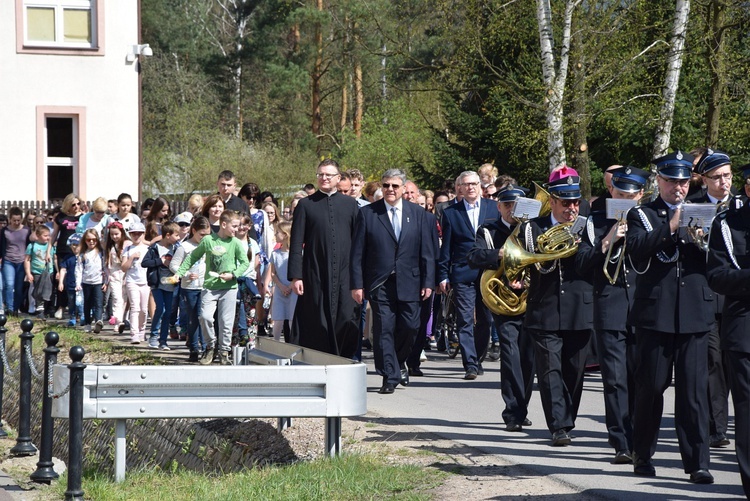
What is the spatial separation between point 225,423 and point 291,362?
1.19 meters

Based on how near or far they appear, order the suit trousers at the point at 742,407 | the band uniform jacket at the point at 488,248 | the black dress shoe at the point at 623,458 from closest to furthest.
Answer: the suit trousers at the point at 742,407 < the black dress shoe at the point at 623,458 < the band uniform jacket at the point at 488,248

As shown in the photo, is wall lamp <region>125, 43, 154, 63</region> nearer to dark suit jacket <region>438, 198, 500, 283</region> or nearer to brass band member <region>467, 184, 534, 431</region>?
dark suit jacket <region>438, 198, 500, 283</region>

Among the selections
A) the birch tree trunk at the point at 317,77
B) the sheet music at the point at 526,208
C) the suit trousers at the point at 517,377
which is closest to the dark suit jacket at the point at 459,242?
the suit trousers at the point at 517,377

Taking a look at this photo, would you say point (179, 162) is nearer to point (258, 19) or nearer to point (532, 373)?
point (258, 19)

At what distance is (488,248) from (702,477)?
3290mm

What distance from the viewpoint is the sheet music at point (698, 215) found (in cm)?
710

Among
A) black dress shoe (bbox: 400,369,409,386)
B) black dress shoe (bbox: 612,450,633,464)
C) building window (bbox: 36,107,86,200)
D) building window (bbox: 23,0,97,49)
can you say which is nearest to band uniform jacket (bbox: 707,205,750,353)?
black dress shoe (bbox: 612,450,633,464)

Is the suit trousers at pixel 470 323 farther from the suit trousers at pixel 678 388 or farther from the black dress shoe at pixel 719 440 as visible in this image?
the suit trousers at pixel 678 388

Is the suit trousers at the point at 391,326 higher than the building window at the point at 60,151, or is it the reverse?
the building window at the point at 60,151

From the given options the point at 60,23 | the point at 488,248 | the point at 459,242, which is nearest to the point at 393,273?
the point at 459,242

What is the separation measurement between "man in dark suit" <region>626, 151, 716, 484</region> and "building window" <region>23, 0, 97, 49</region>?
25.2 meters

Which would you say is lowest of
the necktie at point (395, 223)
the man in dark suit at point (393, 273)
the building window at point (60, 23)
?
the man in dark suit at point (393, 273)

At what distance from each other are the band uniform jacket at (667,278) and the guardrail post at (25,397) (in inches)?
187

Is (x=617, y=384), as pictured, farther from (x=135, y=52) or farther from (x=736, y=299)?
(x=135, y=52)
